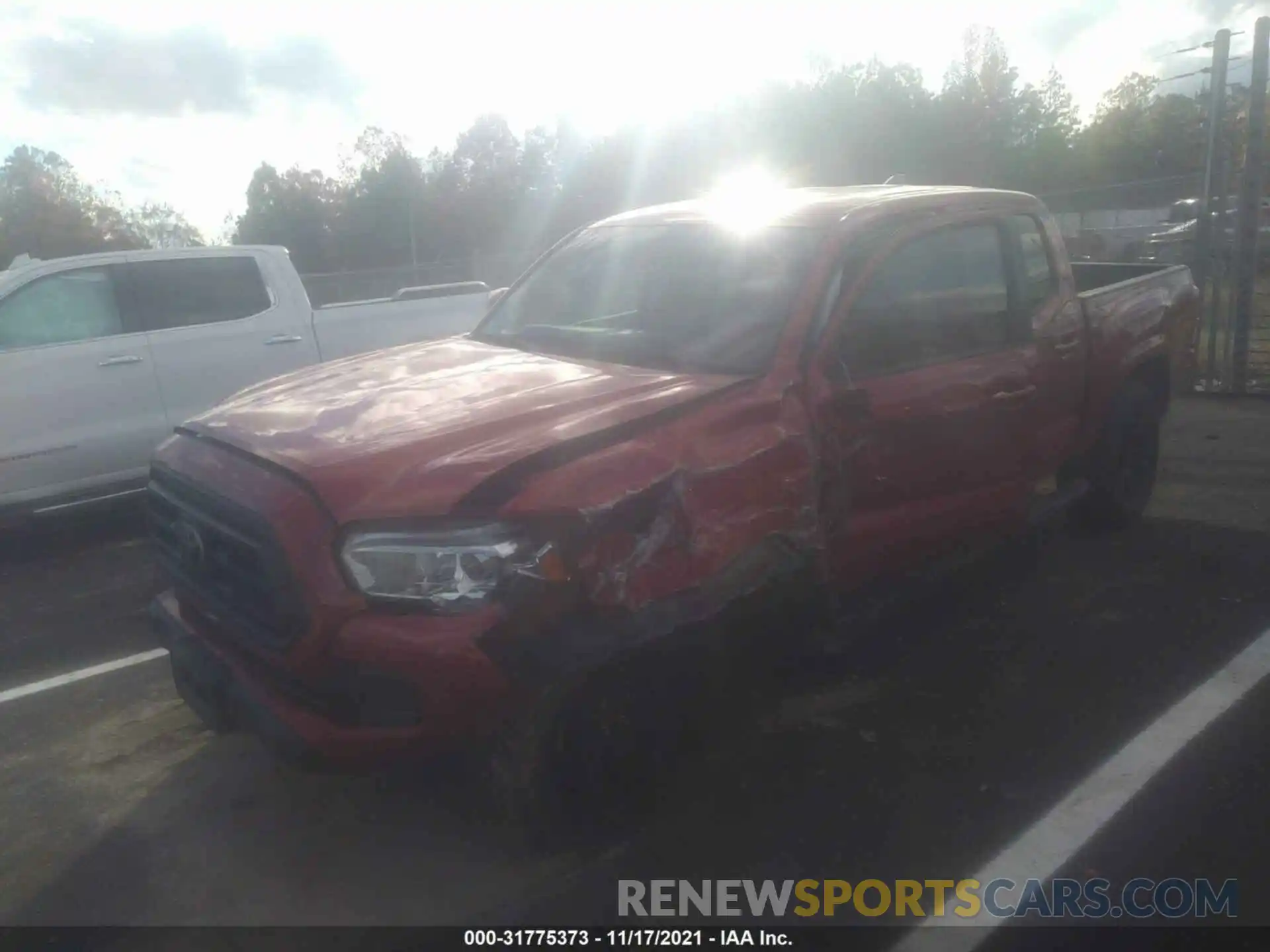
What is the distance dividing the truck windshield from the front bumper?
1.58 meters

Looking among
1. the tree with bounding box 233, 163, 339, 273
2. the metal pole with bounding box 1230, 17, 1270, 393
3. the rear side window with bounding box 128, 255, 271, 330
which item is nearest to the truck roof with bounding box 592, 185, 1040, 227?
the rear side window with bounding box 128, 255, 271, 330

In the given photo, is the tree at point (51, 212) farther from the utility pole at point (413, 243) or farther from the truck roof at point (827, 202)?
the truck roof at point (827, 202)

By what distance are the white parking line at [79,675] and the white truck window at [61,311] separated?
9.27 feet

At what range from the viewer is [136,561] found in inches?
271

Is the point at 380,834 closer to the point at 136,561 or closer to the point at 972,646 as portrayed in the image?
the point at 972,646

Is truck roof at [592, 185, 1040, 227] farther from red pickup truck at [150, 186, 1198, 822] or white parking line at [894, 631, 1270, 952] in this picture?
white parking line at [894, 631, 1270, 952]

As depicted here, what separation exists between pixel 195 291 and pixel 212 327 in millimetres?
284

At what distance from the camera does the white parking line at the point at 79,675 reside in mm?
4953

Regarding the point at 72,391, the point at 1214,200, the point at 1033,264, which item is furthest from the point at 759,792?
the point at 1214,200

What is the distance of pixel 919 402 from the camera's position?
14.0 ft


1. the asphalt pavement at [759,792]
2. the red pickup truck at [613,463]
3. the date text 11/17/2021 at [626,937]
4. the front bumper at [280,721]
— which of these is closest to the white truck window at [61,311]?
the asphalt pavement at [759,792]

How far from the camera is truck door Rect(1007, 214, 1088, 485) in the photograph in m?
4.97

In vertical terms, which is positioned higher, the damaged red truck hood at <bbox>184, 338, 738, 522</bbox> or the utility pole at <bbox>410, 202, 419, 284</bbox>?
the damaged red truck hood at <bbox>184, 338, 738, 522</bbox>

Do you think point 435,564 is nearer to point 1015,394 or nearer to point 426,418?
point 426,418
